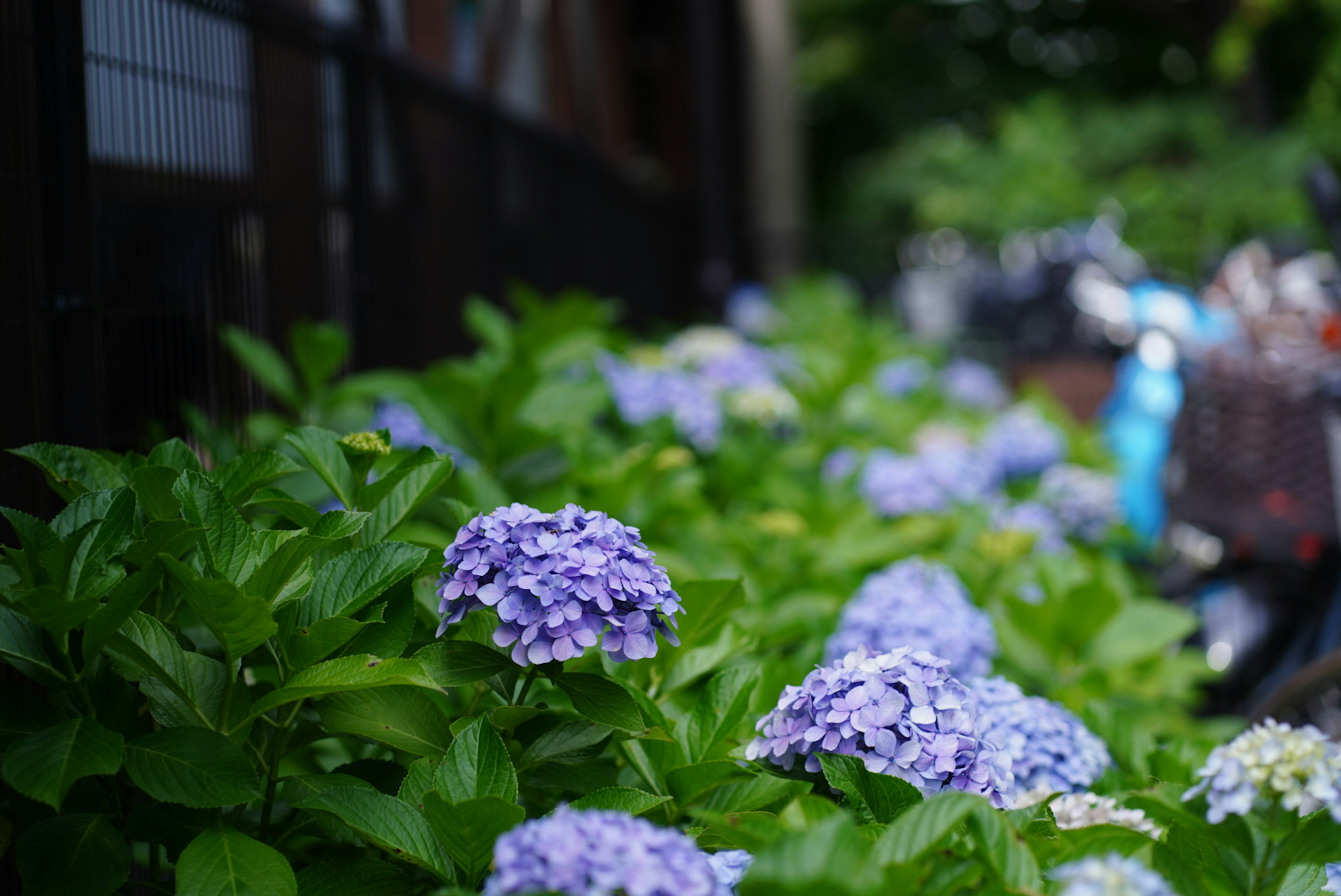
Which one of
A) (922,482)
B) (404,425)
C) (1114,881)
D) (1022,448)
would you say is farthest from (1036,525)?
(1114,881)

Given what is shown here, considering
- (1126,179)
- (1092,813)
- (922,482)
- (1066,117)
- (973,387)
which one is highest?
(1066,117)

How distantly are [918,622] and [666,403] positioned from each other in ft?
4.22

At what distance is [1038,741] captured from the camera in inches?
53.2

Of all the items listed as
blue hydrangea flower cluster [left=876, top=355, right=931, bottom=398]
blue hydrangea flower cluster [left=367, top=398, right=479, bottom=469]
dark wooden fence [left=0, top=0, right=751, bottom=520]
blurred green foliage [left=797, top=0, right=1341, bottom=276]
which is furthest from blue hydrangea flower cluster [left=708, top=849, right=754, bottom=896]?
blurred green foliage [left=797, top=0, right=1341, bottom=276]

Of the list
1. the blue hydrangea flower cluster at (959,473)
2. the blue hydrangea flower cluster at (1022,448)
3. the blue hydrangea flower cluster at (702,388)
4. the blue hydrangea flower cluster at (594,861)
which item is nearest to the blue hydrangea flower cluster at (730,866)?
the blue hydrangea flower cluster at (594,861)

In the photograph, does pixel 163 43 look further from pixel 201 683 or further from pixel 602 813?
pixel 602 813

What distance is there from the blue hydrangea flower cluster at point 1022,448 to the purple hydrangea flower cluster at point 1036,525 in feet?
1.51

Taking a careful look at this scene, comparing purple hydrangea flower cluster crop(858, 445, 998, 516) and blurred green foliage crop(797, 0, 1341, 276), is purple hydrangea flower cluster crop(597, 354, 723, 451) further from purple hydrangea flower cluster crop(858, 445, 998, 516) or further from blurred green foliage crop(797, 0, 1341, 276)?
blurred green foliage crop(797, 0, 1341, 276)

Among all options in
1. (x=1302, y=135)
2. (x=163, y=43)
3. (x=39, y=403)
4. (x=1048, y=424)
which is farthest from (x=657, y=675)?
(x=1302, y=135)

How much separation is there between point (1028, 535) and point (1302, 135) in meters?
11.2

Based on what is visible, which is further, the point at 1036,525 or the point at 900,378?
the point at 900,378

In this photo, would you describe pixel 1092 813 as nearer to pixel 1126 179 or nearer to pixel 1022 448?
pixel 1022 448

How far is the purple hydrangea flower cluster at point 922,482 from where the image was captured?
9.71 ft

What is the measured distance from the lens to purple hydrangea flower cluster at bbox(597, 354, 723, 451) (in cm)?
299
